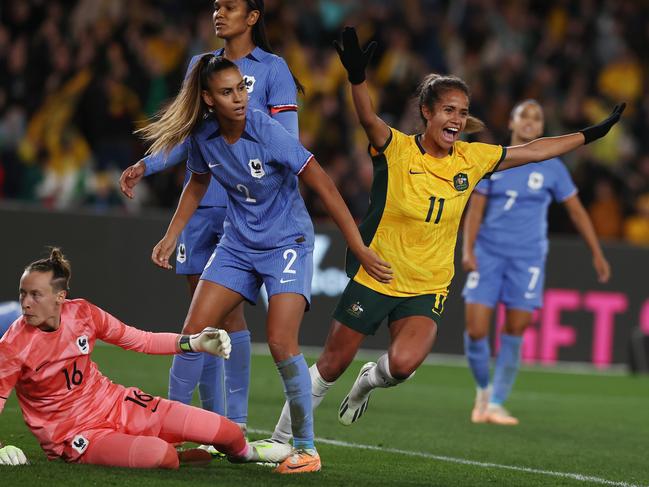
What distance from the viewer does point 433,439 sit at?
816 centimetres

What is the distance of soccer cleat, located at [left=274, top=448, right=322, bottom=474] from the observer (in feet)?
20.3

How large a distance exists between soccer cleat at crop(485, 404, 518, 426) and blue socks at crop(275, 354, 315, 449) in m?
3.52

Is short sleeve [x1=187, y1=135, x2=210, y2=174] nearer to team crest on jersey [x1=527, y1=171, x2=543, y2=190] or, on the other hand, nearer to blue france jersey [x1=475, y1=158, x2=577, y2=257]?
blue france jersey [x1=475, y1=158, x2=577, y2=257]

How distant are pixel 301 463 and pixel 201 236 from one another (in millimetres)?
1513

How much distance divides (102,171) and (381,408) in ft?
19.4

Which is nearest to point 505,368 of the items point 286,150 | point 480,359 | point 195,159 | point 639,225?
point 480,359

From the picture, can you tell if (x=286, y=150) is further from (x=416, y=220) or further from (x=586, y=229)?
(x=586, y=229)

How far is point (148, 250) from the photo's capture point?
14.2 m

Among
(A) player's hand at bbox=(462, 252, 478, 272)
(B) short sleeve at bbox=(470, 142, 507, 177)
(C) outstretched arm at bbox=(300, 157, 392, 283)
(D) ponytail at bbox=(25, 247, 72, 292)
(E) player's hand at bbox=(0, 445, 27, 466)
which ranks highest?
(B) short sleeve at bbox=(470, 142, 507, 177)

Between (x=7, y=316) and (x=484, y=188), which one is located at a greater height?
(x=484, y=188)

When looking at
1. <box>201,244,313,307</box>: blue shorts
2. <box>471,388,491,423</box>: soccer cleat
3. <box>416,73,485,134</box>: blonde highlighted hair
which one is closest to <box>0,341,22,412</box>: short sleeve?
<box>201,244,313,307</box>: blue shorts

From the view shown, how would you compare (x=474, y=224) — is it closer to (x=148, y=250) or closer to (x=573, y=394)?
(x=573, y=394)

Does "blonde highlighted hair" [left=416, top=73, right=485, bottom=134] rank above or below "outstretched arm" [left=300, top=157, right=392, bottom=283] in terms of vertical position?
above

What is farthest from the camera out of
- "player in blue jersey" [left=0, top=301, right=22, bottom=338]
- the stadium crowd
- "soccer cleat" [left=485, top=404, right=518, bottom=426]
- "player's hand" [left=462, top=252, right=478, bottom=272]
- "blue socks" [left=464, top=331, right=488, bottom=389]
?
the stadium crowd
